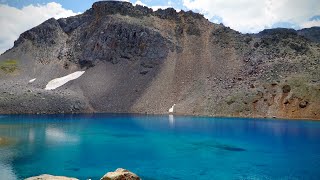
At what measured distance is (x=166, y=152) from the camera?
4119cm

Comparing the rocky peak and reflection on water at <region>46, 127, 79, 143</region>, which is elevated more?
the rocky peak

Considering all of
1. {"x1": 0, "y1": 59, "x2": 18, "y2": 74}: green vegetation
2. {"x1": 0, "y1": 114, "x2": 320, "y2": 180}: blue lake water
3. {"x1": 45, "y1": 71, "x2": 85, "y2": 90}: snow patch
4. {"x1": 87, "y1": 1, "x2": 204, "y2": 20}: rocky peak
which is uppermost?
{"x1": 87, "y1": 1, "x2": 204, "y2": 20}: rocky peak

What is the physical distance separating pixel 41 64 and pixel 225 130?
75.4 metres

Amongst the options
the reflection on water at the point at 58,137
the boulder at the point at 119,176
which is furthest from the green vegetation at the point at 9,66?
the boulder at the point at 119,176

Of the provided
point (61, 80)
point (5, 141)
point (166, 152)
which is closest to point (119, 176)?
point (166, 152)

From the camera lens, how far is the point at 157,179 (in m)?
28.0

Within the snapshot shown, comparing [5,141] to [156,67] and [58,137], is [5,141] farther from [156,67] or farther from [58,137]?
[156,67]

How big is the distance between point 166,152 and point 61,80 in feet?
249

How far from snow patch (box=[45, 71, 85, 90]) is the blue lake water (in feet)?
151

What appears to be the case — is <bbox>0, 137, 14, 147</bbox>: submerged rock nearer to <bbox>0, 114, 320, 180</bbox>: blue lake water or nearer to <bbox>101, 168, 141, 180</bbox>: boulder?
<bbox>0, 114, 320, 180</bbox>: blue lake water

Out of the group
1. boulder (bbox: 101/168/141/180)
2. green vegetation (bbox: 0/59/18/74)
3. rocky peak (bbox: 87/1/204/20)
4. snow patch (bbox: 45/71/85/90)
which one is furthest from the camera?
rocky peak (bbox: 87/1/204/20)

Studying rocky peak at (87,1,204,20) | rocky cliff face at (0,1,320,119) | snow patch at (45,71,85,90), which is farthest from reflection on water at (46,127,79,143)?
rocky peak at (87,1,204,20)

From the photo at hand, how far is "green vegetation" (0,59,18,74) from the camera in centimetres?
11200

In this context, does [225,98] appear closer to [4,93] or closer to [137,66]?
[137,66]
